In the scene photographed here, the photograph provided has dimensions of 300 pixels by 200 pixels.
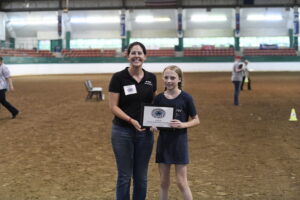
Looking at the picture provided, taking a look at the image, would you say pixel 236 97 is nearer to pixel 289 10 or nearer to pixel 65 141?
pixel 65 141

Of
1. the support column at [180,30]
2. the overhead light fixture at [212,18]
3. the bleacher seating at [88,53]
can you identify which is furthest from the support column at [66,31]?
the overhead light fixture at [212,18]

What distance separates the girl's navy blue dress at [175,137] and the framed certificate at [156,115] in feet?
0.51

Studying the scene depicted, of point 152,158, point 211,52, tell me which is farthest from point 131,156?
point 211,52

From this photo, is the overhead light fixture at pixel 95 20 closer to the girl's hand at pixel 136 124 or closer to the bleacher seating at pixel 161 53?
the bleacher seating at pixel 161 53

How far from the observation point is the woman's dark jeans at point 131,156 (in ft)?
12.5

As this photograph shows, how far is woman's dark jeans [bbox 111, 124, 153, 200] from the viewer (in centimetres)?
380

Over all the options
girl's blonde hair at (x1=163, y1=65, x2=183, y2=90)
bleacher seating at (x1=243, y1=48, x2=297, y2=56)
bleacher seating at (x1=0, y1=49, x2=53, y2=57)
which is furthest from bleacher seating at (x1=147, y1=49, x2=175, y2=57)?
girl's blonde hair at (x1=163, y1=65, x2=183, y2=90)

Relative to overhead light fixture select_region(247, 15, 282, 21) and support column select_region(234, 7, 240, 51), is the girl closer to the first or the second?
support column select_region(234, 7, 240, 51)

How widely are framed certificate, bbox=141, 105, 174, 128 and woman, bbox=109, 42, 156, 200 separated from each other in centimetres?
11

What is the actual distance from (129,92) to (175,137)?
68 centimetres

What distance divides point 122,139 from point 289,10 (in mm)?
42440

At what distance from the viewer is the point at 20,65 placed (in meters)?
35.7

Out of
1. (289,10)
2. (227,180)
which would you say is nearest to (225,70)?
(289,10)

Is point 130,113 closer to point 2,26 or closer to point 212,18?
point 212,18
